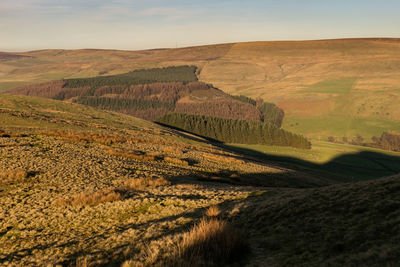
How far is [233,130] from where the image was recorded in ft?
504

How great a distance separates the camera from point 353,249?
6234mm

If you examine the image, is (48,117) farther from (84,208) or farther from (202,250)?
(202,250)

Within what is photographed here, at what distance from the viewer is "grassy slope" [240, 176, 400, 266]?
19.6ft

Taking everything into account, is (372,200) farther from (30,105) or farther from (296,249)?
(30,105)

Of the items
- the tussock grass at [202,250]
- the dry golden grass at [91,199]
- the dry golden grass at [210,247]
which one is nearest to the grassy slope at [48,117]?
the dry golden grass at [91,199]

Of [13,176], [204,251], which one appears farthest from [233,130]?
[204,251]

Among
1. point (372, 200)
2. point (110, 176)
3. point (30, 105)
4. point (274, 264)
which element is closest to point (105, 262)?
point (274, 264)

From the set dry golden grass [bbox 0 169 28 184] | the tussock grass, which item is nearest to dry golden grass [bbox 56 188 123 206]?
dry golden grass [bbox 0 169 28 184]

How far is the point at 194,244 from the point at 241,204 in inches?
221

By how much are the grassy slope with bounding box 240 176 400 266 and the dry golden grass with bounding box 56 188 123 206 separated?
253 inches

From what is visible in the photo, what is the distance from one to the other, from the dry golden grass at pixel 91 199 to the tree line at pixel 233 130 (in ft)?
440

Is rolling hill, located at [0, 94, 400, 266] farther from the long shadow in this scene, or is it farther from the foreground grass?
the long shadow

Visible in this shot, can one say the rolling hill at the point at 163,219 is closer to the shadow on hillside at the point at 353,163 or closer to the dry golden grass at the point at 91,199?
the dry golden grass at the point at 91,199

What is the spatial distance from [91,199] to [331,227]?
10.4 meters
